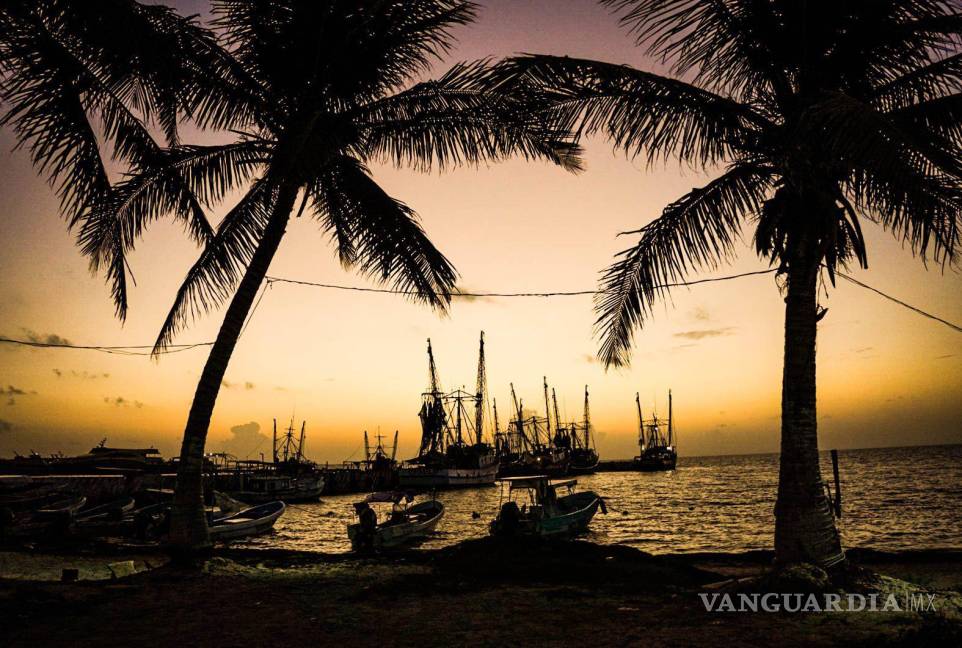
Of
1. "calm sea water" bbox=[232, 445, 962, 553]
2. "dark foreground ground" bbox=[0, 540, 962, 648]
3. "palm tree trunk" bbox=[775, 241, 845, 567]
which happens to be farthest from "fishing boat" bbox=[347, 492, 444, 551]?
"palm tree trunk" bbox=[775, 241, 845, 567]

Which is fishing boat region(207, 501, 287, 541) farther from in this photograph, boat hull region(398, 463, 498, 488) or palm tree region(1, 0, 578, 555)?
boat hull region(398, 463, 498, 488)

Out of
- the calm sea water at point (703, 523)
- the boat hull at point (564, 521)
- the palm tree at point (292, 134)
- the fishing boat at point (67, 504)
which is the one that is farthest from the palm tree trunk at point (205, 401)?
the fishing boat at point (67, 504)

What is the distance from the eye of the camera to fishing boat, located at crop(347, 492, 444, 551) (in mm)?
17594

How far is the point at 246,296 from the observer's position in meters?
12.5

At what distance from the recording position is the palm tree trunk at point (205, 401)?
12.0 metres

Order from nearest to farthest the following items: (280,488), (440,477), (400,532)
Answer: (400,532) < (280,488) < (440,477)

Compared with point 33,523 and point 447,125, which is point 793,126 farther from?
point 33,523

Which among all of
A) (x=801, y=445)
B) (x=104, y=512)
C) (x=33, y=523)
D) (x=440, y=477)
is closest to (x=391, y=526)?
(x=33, y=523)

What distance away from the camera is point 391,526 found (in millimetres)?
23266

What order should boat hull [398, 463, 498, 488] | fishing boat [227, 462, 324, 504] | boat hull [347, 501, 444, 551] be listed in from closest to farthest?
boat hull [347, 501, 444, 551] → fishing boat [227, 462, 324, 504] → boat hull [398, 463, 498, 488]

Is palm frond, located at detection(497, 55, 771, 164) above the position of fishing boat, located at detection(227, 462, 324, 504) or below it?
above

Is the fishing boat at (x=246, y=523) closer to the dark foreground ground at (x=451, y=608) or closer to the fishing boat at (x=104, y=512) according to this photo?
the fishing boat at (x=104, y=512)

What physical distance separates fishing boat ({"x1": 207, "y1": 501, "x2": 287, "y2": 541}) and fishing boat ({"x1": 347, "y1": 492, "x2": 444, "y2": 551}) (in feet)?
14.8

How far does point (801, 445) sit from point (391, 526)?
58.2 ft
